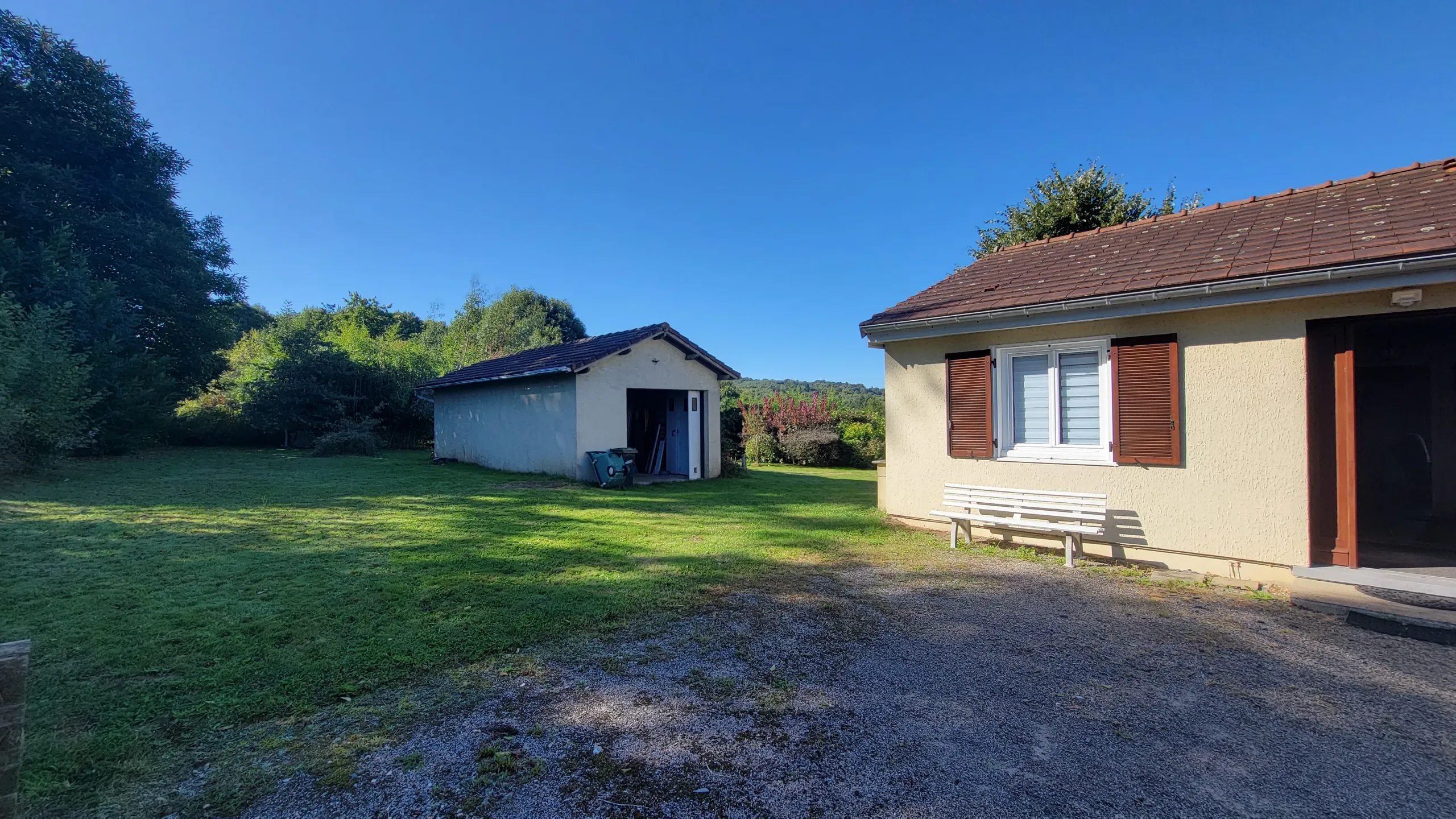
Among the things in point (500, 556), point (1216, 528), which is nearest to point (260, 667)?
point (500, 556)

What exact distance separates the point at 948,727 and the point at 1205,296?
5.32 meters

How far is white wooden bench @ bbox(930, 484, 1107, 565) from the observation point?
21.1 feet

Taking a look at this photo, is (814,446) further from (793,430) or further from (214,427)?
(214,427)

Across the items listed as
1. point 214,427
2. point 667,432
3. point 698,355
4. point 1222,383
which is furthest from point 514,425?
point 214,427

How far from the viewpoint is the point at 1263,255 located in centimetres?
574

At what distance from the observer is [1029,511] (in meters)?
6.97

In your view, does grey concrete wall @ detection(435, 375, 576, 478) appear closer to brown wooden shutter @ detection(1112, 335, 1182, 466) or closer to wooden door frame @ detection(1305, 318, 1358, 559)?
brown wooden shutter @ detection(1112, 335, 1182, 466)

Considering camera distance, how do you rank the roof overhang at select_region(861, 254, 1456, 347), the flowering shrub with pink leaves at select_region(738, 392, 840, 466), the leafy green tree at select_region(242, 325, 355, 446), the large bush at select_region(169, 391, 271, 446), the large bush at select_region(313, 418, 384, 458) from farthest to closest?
the large bush at select_region(169, 391, 271, 446), the leafy green tree at select_region(242, 325, 355, 446), the large bush at select_region(313, 418, 384, 458), the flowering shrub with pink leaves at select_region(738, 392, 840, 466), the roof overhang at select_region(861, 254, 1456, 347)

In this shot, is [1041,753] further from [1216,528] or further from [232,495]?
[232,495]

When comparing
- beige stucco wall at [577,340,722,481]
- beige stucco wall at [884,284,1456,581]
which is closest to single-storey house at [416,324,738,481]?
beige stucco wall at [577,340,722,481]

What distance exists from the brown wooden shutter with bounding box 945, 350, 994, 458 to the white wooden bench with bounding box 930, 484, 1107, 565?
1.72 feet

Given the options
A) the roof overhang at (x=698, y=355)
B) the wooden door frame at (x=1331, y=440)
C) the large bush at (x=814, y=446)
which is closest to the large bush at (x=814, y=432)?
the large bush at (x=814, y=446)

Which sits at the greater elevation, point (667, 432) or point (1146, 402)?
point (1146, 402)

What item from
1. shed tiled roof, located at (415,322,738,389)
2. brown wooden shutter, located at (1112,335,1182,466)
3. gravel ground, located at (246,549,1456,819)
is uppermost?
shed tiled roof, located at (415,322,738,389)
